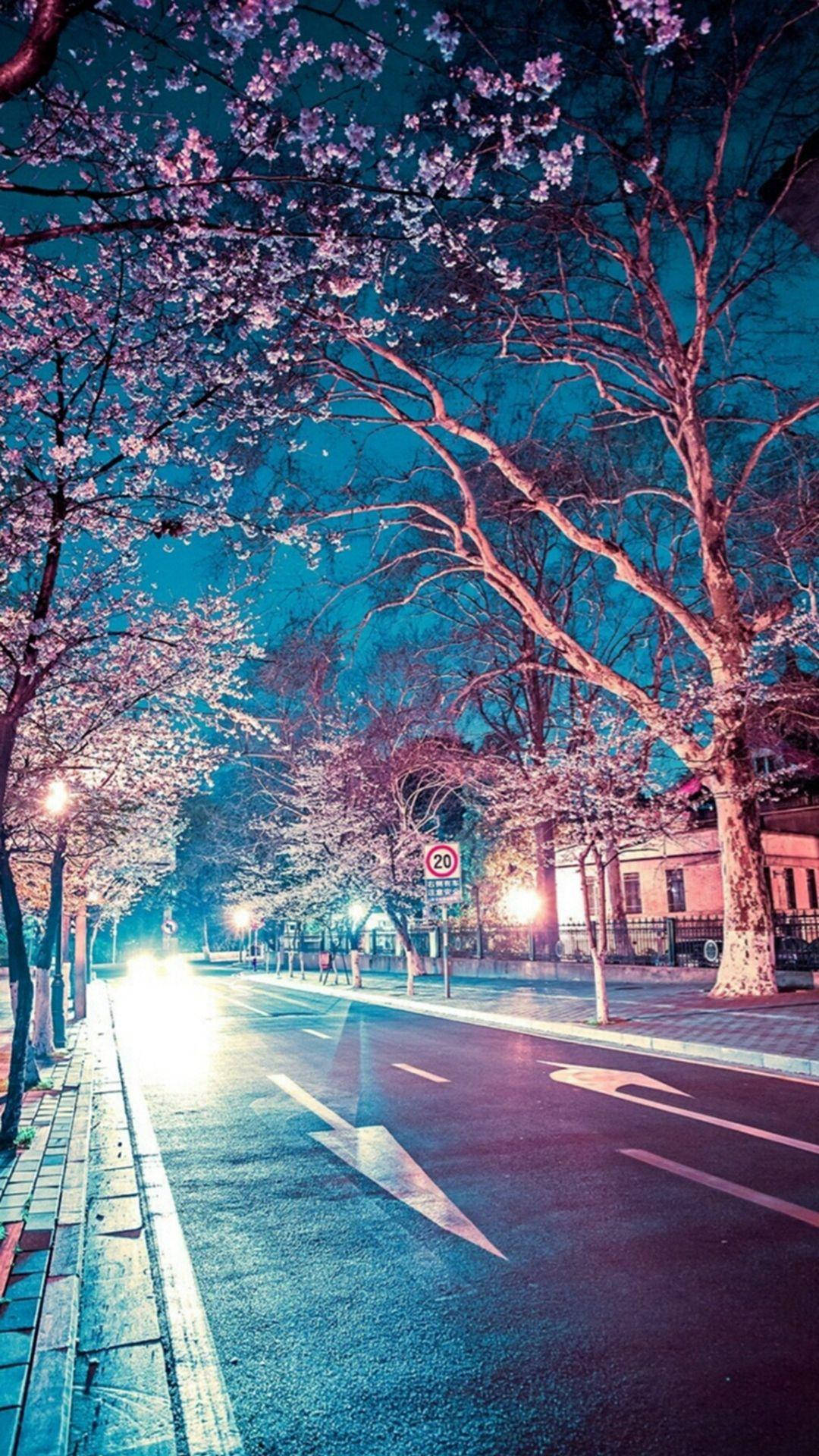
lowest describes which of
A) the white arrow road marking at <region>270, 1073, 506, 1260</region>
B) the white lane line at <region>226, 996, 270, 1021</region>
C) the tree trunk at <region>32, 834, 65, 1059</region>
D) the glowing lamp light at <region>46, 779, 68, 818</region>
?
the white lane line at <region>226, 996, 270, 1021</region>

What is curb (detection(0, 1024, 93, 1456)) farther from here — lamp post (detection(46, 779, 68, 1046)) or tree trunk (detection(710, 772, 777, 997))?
tree trunk (detection(710, 772, 777, 997))

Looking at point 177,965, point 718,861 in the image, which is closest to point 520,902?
point 718,861

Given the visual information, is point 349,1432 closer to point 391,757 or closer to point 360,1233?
point 360,1233

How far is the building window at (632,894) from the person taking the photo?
149ft

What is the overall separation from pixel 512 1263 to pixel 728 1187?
2.03 meters

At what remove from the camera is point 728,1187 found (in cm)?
621

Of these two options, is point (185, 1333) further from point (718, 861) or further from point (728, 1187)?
point (718, 861)

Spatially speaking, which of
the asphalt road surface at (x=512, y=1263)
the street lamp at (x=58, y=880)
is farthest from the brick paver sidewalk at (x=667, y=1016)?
the street lamp at (x=58, y=880)

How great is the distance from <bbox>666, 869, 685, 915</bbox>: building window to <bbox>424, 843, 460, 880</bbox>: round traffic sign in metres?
22.4

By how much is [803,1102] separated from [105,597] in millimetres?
12615

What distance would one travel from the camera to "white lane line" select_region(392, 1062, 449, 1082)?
1135 centimetres

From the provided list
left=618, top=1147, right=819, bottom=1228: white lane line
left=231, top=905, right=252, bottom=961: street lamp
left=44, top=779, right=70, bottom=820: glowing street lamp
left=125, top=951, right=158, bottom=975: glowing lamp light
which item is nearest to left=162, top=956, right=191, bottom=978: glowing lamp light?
left=125, top=951, right=158, bottom=975: glowing lamp light

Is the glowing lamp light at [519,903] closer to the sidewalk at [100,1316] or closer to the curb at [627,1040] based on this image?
the curb at [627,1040]

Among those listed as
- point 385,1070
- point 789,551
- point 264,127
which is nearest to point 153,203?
point 264,127
